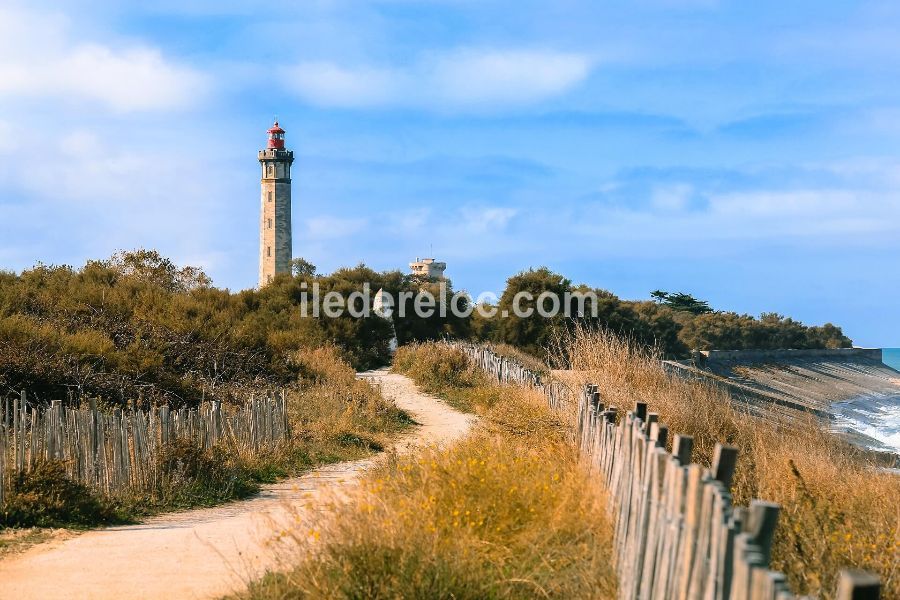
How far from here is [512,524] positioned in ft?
19.7

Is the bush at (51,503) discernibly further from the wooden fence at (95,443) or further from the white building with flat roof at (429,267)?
the white building with flat roof at (429,267)

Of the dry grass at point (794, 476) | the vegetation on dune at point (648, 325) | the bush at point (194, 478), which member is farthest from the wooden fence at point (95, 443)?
the vegetation on dune at point (648, 325)

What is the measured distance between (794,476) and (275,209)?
5133cm

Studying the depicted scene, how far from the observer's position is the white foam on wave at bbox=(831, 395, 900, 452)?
28.3 m

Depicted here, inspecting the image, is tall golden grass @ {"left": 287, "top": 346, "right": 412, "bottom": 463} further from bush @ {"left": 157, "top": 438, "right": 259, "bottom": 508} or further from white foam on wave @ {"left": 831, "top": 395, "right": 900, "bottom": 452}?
white foam on wave @ {"left": 831, "top": 395, "right": 900, "bottom": 452}

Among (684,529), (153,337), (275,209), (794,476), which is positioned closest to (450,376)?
(153,337)

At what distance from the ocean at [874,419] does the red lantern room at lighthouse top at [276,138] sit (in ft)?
122

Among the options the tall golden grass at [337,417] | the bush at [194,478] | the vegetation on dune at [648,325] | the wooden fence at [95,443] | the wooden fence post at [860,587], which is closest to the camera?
the wooden fence post at [860,587]

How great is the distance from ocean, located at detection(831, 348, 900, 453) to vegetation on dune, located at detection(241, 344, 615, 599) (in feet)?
70.2

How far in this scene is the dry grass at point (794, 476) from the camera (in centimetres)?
554

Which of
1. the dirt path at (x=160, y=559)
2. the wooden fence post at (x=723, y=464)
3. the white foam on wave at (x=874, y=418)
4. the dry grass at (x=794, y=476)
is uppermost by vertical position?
the wooden fence post at (x=723, y=464)

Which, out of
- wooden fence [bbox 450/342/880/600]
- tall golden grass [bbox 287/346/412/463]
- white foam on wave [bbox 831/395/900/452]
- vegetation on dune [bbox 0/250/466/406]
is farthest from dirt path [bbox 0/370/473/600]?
white foam on wave [bbox 831/395/900/452]

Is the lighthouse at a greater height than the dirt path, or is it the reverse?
the lighthouse

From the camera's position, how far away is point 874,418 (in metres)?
36.4
